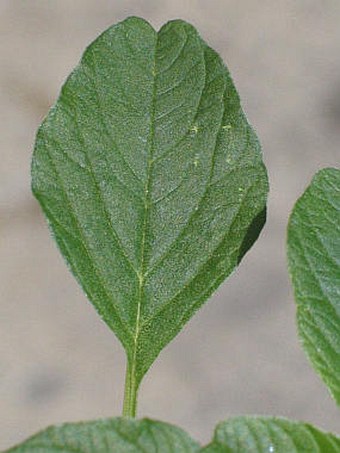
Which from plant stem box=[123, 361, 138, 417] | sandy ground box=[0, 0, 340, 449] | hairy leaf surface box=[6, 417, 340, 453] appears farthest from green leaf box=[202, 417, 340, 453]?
sandy ground box=[0, 0, 340, 449]

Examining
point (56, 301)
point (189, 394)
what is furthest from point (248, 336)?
point (56, 301)

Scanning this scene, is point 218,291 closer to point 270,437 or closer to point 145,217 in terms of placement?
point 145,217

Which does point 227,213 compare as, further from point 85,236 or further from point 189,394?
point 189,394

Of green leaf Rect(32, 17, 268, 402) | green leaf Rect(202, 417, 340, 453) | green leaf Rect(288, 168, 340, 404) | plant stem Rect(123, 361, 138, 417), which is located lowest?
green leaf Rect(202, 417, 340, 453)

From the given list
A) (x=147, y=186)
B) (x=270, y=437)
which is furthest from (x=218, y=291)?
(x=270, y=437)

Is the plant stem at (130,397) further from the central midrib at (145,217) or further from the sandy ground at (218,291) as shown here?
the sandy ground at (218,291)

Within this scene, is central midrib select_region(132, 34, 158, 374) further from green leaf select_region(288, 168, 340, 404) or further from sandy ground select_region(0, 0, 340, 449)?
sandy ground select_region(0, 0, 340, 449)

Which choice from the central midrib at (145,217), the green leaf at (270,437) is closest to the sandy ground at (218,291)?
the central midrib at (145,217)
